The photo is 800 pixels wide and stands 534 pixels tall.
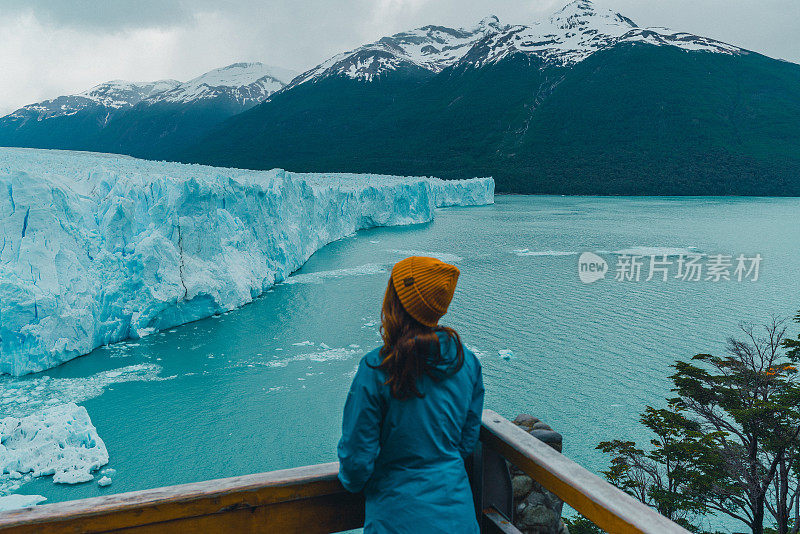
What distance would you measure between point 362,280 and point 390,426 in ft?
47.7

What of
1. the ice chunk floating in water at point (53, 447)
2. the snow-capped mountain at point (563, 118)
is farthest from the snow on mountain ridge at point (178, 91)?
the ice chunk floating in water at point (53, 447)

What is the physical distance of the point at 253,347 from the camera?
32.8 feet

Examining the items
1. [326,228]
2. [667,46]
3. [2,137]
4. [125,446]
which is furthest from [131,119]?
[125,446]

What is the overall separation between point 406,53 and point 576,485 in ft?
400

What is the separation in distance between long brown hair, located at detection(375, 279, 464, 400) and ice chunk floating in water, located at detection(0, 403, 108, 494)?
612 cm

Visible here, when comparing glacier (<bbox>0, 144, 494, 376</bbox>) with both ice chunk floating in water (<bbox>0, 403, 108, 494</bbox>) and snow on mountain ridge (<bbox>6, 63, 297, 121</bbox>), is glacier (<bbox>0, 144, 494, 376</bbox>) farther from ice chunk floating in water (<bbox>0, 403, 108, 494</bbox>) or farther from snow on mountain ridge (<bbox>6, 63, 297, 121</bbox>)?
snow on mountain ridge (<bbox>6, 63, 297, 121</bbox>)

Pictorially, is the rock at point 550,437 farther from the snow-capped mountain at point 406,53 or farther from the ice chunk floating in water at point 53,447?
the snow-capped mountain at point 406,53

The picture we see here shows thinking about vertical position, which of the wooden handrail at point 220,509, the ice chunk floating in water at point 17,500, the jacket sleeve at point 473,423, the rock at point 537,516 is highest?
the jacket sleeve at point 473,423

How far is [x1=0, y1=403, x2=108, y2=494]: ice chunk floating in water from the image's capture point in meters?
5.86

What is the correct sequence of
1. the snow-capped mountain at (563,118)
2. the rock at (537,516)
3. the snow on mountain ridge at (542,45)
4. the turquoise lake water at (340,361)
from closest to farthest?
the rock at (537,516) < the turquoise lake water at (340,361) < the snow-capped mountain at (563,118) < the snow on mountain ridge at (542,45)

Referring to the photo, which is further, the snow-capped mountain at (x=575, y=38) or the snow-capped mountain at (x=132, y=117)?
the snow-capped mountain at (x=132, y=117)

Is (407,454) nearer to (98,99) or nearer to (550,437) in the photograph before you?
(550,437)

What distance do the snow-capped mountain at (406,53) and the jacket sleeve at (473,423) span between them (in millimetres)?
96091

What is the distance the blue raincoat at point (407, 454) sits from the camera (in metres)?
1.09
